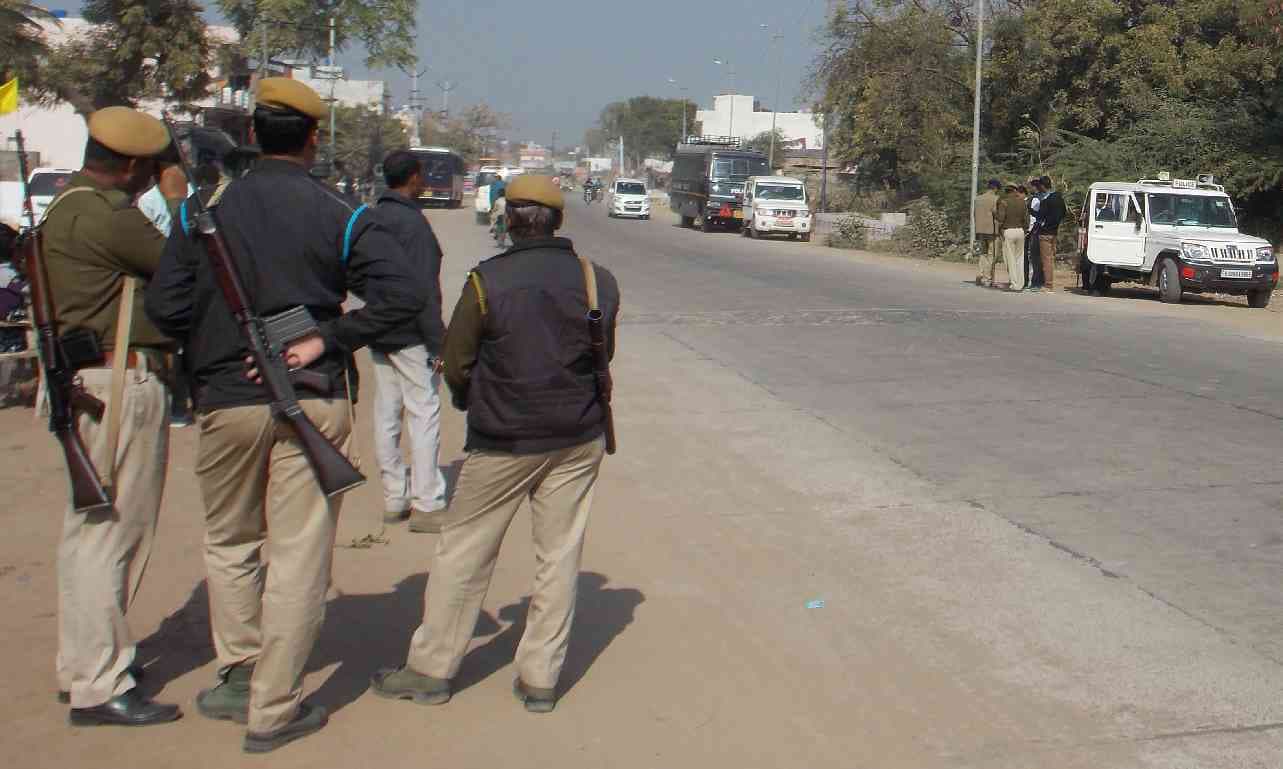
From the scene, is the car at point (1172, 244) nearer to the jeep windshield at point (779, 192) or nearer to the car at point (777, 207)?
the car at point (777, 207)

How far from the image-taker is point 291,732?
166 inches

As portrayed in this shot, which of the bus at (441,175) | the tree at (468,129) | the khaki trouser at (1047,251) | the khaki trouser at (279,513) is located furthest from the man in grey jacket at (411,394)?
the tree at (468,129)

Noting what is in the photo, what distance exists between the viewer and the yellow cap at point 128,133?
14.4 ft

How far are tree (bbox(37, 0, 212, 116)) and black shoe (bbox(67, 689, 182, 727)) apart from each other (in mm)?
34837

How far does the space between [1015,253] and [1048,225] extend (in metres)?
0.89

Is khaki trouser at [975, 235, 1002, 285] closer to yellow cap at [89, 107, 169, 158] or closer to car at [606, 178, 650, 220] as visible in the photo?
yellow cap at [89, 107, 169, 158]

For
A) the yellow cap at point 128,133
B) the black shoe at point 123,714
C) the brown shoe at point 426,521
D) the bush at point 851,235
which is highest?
the bush at point 851,235

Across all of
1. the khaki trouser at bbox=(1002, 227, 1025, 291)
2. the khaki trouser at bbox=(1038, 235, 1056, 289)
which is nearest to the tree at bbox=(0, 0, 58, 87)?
the khaki trouser at bbox=(1002, 227, 1025, 291)

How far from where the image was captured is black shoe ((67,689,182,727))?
433 centimetres

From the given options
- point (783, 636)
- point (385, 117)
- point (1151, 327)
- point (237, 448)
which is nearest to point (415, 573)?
point (783, 636)

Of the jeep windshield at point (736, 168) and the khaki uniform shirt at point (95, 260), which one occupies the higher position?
the jeep windshield at point (736, 168)

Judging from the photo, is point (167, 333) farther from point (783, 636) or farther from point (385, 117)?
point (385, 117)

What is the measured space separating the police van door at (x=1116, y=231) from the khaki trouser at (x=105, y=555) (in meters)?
19.6

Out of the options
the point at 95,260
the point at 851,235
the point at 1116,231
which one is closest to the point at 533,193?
the point at 95,260
